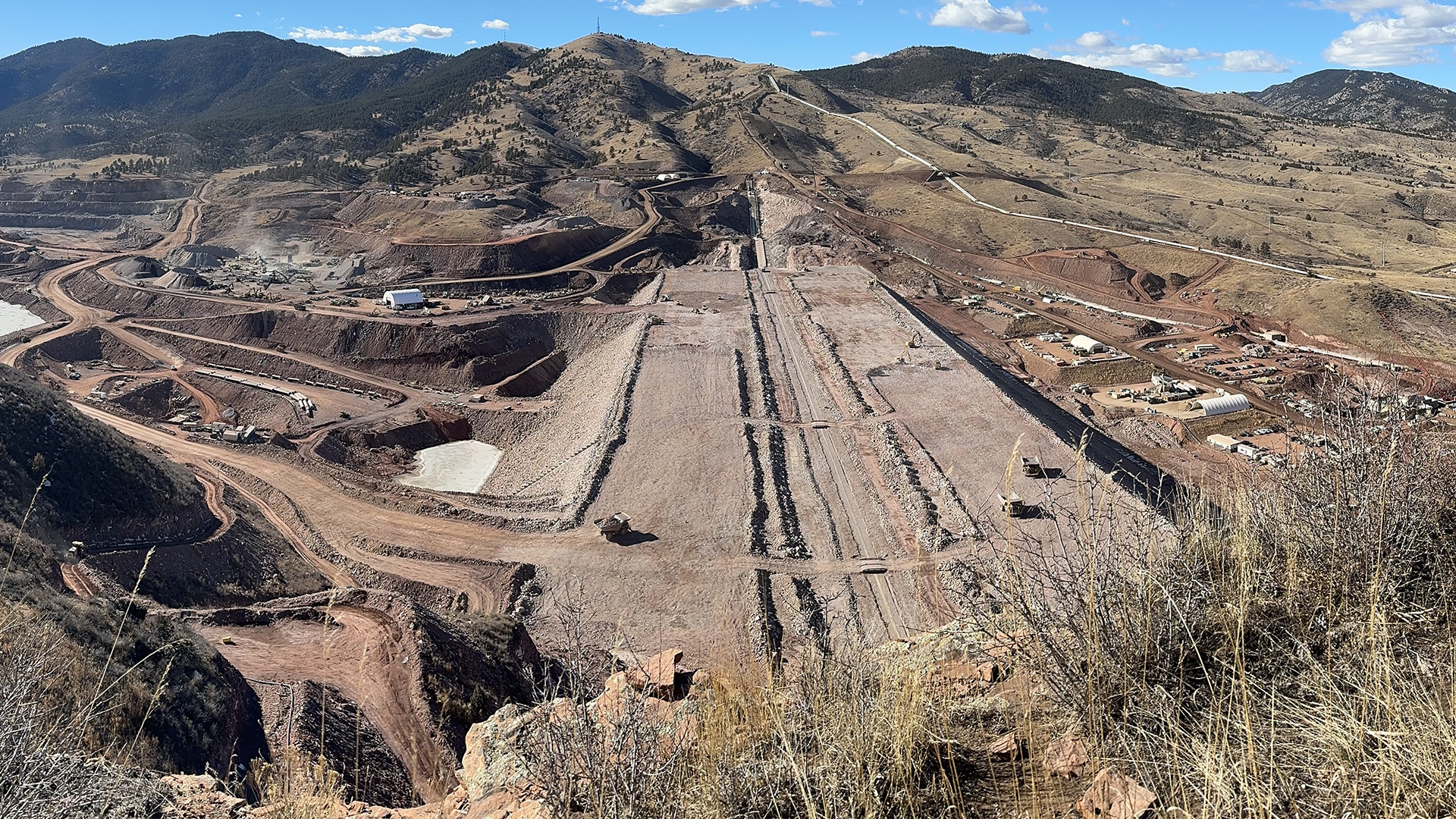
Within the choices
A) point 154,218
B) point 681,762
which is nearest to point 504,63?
point 154,218

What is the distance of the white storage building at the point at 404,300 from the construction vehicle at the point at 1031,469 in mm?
38840

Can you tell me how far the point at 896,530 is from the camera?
24.6m

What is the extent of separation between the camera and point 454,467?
35906 mm

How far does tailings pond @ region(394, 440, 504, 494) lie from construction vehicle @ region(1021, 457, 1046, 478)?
808 inches

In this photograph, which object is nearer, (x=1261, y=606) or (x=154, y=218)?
(x=1261, y=606)

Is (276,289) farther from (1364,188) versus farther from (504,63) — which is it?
(504,63)

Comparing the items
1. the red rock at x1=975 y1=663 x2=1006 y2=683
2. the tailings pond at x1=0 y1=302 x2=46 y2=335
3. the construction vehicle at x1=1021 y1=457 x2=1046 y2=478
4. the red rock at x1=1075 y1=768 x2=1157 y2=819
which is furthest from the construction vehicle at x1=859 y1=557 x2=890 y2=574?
the tailings pond at x1=0 y1=302 x2=46 y2=335

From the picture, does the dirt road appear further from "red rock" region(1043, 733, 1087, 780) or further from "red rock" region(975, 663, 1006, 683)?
"red rock" region(1043, 733, 1087, 780)

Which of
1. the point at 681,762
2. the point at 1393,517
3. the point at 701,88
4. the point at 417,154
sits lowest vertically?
the point at 681,762

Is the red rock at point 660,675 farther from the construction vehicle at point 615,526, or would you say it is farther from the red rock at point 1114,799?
the construction vehicle at point 615,526

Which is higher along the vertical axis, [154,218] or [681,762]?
[154,218]

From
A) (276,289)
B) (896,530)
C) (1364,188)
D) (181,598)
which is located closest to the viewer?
(181,598)

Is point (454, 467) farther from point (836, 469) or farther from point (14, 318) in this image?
point (14, 318)

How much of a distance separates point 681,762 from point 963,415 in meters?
29.2
